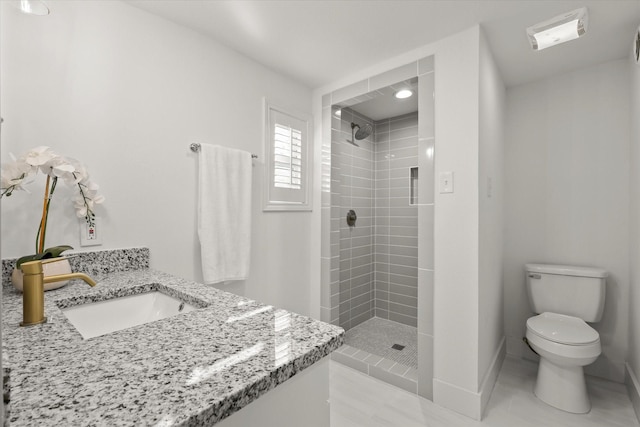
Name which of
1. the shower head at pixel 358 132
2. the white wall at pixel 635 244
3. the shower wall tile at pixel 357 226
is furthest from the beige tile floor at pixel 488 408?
the shower head at pixel 358 132

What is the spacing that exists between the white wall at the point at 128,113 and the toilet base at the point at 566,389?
1.96 metres

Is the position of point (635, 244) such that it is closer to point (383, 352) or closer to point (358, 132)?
point (383, 352)

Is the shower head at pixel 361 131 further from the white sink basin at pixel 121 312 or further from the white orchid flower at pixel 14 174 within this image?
the white orchid flower at pixel 14 174

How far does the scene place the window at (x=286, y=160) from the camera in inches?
89.0

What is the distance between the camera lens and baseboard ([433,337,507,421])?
1742 millimetres

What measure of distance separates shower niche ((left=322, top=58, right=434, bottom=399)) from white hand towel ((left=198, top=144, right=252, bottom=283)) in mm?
780

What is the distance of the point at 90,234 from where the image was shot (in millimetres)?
1422

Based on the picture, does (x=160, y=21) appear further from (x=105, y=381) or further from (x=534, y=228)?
(x=534, y=228)

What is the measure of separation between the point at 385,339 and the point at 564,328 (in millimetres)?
1356

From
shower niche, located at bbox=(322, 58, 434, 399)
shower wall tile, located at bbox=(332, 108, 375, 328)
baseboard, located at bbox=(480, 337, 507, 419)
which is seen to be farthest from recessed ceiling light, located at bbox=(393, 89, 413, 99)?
baseboard, located at bbox=(480, 337, 507, 419)

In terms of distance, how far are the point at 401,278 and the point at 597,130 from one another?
78.4 inches

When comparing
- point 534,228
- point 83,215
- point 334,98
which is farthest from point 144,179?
point 534,228

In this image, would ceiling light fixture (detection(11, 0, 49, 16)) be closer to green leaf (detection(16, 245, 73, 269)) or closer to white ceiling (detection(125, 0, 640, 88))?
white ceiling (detection(125, 0, 640, 88))

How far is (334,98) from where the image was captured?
2.51m
